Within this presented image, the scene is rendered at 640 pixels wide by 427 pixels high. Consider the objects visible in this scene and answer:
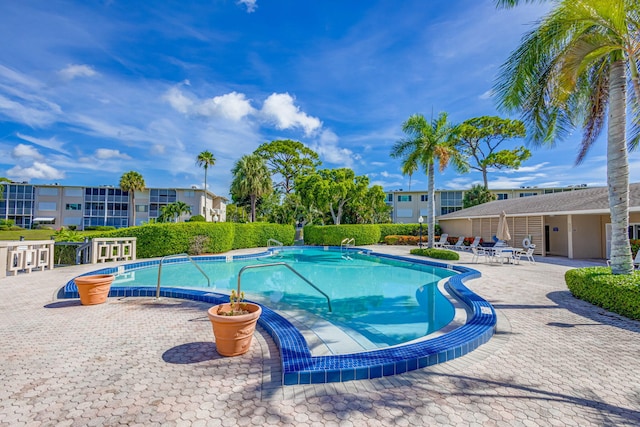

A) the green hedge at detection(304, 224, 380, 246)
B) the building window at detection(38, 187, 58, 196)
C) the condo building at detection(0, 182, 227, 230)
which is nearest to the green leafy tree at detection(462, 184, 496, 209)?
the green hedge at detection(304, 224, 380, 246)

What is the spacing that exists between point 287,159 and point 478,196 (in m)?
23.0

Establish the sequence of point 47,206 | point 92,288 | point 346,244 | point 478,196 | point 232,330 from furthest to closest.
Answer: point 47,206
point 478,196
point 346,244
point 92,288
point 232,330

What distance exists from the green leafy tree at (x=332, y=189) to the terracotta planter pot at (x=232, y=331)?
2279 cm

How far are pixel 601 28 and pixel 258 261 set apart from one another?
16.3 metres

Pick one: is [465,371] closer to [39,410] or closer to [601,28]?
[39,410]

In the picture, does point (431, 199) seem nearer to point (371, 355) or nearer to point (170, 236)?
point (170, 236)

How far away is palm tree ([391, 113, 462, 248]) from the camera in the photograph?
17.0 m

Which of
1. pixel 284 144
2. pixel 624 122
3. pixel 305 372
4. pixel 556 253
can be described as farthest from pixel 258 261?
pixel 284 144

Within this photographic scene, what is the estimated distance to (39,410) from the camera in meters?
2.72

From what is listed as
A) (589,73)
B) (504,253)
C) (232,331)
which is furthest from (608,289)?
(504,253)

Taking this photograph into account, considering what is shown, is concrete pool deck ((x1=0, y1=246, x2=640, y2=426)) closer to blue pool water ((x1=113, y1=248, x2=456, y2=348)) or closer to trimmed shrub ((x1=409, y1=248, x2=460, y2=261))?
blue pool water ((x1=113, y1=248, x2=456, y2=348))

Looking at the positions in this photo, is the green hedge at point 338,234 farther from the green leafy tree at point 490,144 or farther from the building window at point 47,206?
the building window at point 47,206

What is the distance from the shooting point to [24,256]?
10.1 meters

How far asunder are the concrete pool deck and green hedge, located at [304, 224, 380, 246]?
1992 cm
